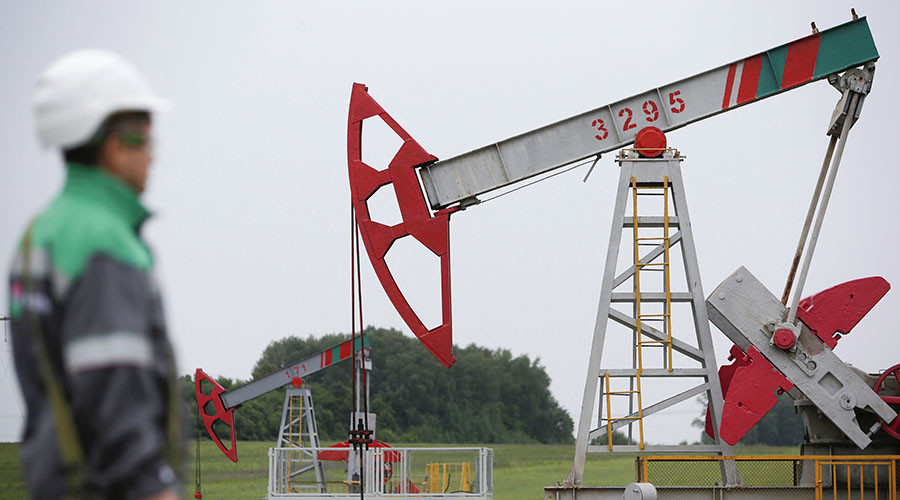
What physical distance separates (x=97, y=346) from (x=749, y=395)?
10287 millimetres

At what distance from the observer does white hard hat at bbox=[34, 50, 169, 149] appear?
4.94 ft

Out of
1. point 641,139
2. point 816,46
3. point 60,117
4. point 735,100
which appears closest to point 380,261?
point 641,139

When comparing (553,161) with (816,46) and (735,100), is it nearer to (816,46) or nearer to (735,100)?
(735,100)

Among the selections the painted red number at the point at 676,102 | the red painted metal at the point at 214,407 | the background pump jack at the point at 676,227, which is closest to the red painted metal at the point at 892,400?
the background pump jack at the point at 676,227

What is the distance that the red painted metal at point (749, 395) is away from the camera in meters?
10.9

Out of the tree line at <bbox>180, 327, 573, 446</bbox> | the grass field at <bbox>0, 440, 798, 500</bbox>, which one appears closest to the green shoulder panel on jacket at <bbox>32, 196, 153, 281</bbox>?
the grass field at <bbox>0, 440, 798, 500</bbox>

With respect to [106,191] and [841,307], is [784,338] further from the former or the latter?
[106,191]

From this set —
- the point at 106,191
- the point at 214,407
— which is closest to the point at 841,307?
the point at 106,191

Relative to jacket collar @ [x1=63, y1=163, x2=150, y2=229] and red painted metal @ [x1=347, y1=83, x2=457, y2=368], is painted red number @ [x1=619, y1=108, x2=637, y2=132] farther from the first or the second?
jacket collar @ [x1=63, y1=163, x2=150, y2=229]

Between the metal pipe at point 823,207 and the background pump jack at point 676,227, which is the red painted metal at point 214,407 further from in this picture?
the metal pipe at point 823,207

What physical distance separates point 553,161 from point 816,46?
2870 mm

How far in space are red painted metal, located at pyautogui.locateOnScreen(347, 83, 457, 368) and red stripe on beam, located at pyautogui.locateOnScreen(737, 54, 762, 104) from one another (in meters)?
3.18

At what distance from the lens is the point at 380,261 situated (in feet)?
38.7

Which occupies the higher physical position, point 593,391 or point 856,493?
point 593,391
